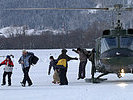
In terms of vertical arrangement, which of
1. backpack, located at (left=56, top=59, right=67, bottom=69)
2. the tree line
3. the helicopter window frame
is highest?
the tree line

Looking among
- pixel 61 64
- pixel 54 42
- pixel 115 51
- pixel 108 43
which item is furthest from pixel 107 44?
pixel 54 42

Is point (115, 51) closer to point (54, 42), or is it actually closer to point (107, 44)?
point (107, 44)

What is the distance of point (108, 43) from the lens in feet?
47.3

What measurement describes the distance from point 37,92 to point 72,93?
105 cm

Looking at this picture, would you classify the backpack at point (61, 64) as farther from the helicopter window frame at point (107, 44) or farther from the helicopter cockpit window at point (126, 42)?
the helicopter cockpit window at point (126, 42)

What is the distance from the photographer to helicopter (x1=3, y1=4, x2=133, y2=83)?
13688mm

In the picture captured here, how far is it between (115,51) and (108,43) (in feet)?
2.12

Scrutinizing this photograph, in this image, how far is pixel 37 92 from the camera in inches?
418

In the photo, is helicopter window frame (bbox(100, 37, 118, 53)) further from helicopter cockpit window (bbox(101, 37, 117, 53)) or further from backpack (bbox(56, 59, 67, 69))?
backpack (bbox(56, 59, 67, 69))

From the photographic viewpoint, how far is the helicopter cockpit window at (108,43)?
46.9 feet

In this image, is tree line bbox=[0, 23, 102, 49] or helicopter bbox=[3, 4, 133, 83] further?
tree line bbox=[0, 23, 102, 49]

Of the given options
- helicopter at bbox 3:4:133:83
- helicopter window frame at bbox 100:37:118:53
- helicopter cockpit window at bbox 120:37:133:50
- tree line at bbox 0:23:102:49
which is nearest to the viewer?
helicopter at bbox 3:4:133:83

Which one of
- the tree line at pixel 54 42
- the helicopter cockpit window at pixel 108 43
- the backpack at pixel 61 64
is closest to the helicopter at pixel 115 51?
the helicopter cockpit window at pixel 108 43

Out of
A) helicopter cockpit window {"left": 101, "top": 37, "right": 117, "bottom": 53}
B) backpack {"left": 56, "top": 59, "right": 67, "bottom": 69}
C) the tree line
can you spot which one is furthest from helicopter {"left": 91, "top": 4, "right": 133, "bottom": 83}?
the tree line
